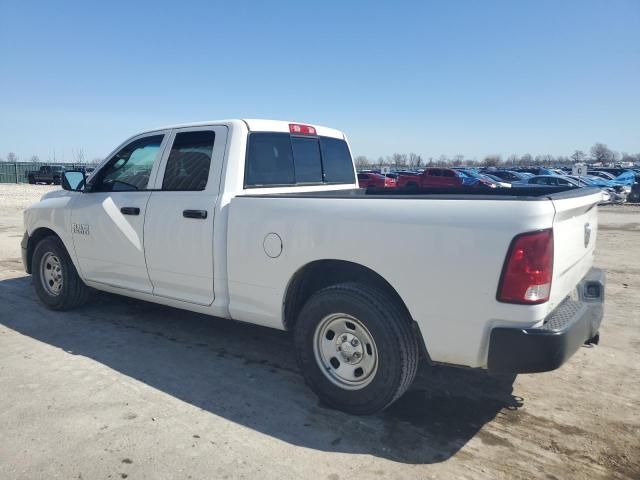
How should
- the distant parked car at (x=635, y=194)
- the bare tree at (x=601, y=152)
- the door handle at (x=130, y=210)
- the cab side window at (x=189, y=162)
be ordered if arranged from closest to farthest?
the cab side window at (x=189, y=162), the door handle at (x=130, y=210), the distant parked car at (x=635, y=194), the bare tree at (x=601, y=152)

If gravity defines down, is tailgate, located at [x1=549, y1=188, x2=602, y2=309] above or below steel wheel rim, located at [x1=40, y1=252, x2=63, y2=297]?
above

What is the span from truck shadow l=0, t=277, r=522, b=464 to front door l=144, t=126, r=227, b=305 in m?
0.62

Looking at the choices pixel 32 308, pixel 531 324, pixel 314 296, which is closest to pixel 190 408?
pixel 314 296

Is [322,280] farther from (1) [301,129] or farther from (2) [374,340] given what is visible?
(1) [301,129]

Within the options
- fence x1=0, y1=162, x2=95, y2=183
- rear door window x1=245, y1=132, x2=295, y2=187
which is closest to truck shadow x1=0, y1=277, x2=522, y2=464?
rear door window x1=245, y1=132, x2=295, y2=187

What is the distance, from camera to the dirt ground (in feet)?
9.27

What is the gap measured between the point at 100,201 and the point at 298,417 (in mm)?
3060

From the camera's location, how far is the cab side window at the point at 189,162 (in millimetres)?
4219

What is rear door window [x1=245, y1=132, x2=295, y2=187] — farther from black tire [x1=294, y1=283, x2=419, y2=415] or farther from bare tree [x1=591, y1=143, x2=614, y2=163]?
bare tree [x1=591, y1=143, x2=614, y2=163]

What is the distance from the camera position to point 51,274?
5762 millimetres

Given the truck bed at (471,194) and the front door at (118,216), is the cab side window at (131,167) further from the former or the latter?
the truck bed at (471,194)

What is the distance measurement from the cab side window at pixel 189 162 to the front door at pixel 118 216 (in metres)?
0.20

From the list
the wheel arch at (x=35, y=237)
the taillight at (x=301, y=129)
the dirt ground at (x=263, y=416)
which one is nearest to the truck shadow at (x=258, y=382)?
the dirt ground at (x=263, y=416)

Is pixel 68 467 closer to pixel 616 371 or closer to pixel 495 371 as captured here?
pixel 495 371
